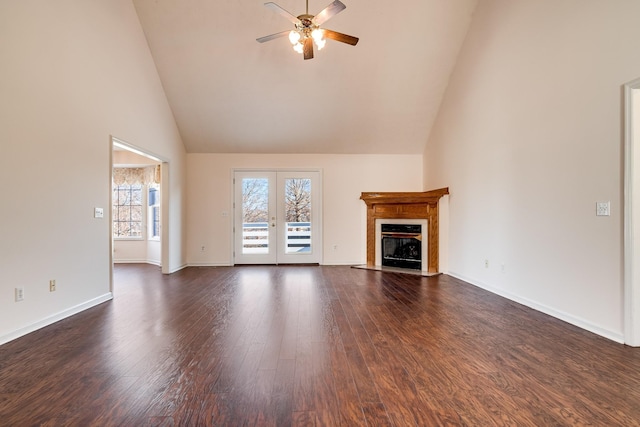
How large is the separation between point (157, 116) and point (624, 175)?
5.99 metres

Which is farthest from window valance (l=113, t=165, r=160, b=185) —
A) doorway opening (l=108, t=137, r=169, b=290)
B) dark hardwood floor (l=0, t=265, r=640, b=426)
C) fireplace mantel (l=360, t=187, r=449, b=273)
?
fireplace mantel (l=360, t=187, r=449, b=273)

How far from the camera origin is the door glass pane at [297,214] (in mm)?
6734

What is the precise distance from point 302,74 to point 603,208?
4405mm

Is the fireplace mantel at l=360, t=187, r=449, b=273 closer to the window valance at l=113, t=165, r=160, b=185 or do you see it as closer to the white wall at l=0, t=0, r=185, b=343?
the white wall at l=0, t=0, r=185, b=343

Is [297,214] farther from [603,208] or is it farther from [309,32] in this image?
[603,208]

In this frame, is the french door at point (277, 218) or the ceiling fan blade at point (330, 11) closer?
the ceiling fan blade at point (330, 11)

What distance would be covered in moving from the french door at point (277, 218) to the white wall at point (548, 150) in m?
3.03

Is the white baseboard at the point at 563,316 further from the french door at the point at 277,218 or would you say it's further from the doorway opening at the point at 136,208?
the doorway opening at the point at 136,208

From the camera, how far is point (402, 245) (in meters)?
6.14

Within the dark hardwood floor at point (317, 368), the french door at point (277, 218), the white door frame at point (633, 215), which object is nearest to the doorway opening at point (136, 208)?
the french door at point (277, 218)

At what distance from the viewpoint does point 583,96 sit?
2.90 meters

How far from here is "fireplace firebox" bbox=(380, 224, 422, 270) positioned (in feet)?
19.6

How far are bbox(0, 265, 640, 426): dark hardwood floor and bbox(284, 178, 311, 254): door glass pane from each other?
3028 millimetres

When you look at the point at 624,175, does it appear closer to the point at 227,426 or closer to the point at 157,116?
the point at 227,426
